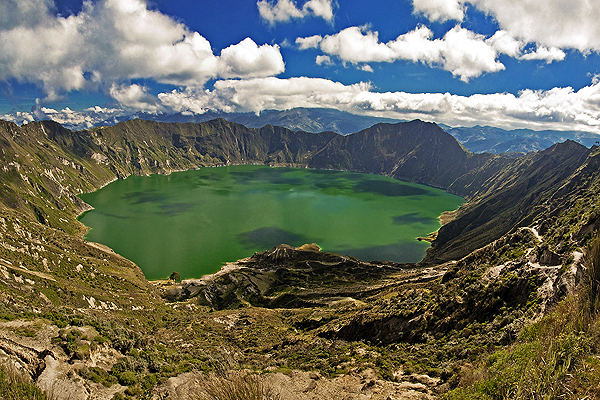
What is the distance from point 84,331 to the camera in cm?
2366

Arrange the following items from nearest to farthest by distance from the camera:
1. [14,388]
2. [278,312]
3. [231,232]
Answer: [14,388] → [278,312] → [231,232]

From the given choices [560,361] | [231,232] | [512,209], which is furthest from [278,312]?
[512,209]

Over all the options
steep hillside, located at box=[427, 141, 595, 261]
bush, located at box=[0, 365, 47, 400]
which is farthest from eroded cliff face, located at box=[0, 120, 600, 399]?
steep hillside, located at box=[427, 141, 595, 261]

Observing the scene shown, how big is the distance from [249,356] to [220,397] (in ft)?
89.1

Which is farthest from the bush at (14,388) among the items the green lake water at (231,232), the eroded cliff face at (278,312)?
the green lake water at (231,232)

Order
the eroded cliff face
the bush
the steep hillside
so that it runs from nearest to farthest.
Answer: the bush → the eroded cliff face → the steep hillside

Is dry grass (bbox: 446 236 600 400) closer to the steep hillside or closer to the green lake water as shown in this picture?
the steep hillside

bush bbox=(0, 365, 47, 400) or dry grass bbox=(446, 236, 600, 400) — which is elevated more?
dry grass bbox=(446, 236, 600, 400)

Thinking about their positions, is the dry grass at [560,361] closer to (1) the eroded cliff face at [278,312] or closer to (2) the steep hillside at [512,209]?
(1) the eroded cliff face at [278,312]

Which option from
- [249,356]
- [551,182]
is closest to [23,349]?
[249,356]

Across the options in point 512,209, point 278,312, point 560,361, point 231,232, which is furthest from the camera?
point 231,232

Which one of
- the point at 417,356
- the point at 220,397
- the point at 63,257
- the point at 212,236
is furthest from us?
the point at 212,236

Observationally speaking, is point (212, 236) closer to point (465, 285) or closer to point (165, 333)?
point (165, 333)

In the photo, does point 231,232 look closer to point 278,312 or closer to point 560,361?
point 278,312
